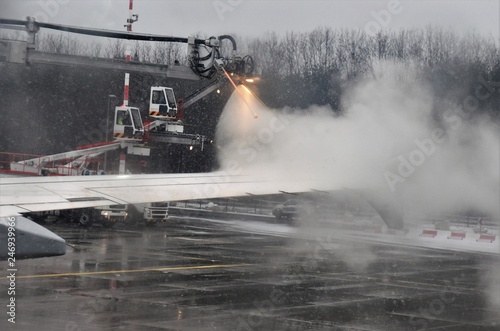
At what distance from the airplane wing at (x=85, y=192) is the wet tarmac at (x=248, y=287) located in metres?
2.48

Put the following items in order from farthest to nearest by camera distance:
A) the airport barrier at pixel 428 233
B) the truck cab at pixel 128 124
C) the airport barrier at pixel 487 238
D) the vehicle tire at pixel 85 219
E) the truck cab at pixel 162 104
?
the truck cab at pixel 162 104
the airport barrier at pixel 428 233
the truck cab at pixel 128 124
the airport barrier at pixel 487 238
the vehicle tire at pixel 85 219

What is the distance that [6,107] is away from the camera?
162ft

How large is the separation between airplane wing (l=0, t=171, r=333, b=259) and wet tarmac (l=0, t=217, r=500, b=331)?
2.48 metres

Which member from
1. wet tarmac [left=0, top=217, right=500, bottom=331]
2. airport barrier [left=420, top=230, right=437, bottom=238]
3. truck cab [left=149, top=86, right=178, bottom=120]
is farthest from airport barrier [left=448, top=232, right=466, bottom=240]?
truck cab [left=149, top=86, right=178, bottom=120]

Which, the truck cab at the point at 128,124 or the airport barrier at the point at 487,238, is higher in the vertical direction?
the truck cab at the point at 128,124

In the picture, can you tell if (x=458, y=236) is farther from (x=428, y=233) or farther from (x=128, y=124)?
(x=128, y=124)

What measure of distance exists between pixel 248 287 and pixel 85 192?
7.24 meters

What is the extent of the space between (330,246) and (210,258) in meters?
6.29

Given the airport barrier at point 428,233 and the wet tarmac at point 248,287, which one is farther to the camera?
the airport barrier at point 428,233

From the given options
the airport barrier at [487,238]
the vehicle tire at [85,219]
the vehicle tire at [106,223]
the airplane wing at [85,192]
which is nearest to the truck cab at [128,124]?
the vehicle tire at [106,223]

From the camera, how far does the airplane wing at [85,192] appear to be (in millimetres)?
7582

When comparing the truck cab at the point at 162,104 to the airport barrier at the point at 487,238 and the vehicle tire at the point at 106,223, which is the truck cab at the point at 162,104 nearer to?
the vehicle tire at the point at 106,223

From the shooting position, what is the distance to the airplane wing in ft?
24.9

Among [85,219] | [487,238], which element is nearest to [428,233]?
[487,238]
